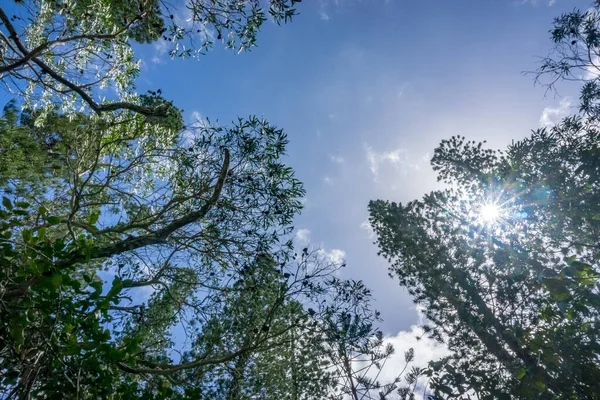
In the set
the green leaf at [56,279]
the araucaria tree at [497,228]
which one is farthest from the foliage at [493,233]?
the green leaf at [56,279]

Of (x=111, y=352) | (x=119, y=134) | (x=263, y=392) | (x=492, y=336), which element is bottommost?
(x=111, y=352)

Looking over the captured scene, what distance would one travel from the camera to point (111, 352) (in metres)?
2.63

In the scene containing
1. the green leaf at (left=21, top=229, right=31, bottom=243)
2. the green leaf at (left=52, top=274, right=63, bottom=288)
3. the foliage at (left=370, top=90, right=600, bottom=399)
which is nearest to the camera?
the green leaf at (left=52, top=274, right=63, bottom=288)

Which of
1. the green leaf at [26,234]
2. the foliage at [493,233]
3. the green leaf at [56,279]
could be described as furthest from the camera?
the foliage at [493,233]

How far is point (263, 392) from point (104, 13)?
459 inches

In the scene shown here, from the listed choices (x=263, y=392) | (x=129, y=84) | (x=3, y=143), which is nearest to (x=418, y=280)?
(x=263, y=392)

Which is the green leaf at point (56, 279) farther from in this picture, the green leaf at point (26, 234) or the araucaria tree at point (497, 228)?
the araucaria tree at point (497, 228)

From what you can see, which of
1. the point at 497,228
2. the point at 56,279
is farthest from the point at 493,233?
the point at 56,279

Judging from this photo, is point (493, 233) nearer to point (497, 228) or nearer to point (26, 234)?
point (497, 228)

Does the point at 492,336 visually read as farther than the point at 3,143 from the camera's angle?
Yes

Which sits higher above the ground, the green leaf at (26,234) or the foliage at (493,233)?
the foliage at (493,233)

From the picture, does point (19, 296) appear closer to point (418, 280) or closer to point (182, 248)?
point (182, 248)

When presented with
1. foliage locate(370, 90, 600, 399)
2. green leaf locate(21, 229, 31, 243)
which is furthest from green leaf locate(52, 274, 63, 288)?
foliage locate(370, 90, 600, 399)

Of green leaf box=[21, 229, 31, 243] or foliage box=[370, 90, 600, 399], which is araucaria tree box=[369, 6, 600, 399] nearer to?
foliage box=[370, 90, 600, 399]
